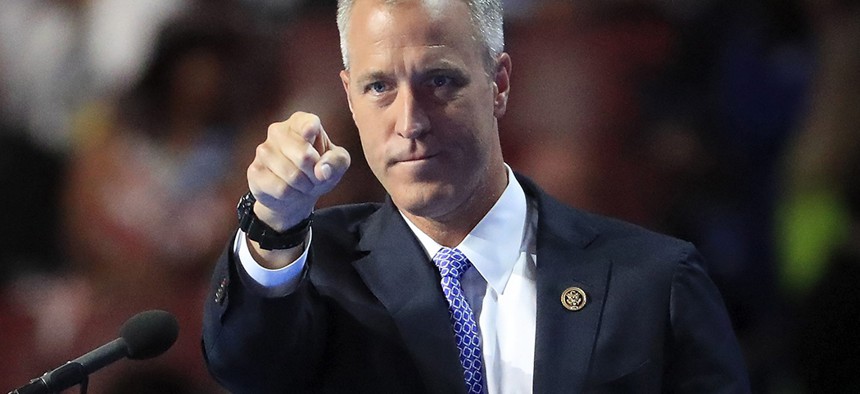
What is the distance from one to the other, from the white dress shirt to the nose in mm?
193

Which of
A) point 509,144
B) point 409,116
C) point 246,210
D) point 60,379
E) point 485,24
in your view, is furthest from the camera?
point 509,144

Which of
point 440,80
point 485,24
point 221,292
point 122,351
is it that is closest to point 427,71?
point 440,80

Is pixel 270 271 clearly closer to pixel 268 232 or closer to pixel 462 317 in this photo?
pixel 268 232

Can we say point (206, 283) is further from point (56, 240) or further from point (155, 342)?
point (155, 342)

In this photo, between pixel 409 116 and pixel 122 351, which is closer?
pixel 122 351

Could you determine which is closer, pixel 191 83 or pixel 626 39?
pixel 626 39

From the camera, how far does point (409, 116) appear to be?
1.37m

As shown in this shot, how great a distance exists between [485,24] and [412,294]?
0.36m

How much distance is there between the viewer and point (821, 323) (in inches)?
83.1

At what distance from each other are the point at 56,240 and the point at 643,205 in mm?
1195

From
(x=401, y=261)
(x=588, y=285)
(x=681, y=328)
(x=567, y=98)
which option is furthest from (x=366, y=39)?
(x=567, y=98)

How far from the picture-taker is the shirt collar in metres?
1.51

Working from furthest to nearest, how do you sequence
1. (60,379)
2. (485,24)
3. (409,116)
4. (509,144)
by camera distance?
1. (509,144)
2. (485,24)
3. (409,116)
4. (60,379)

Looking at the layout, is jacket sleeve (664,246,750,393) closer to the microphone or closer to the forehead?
the forehead
